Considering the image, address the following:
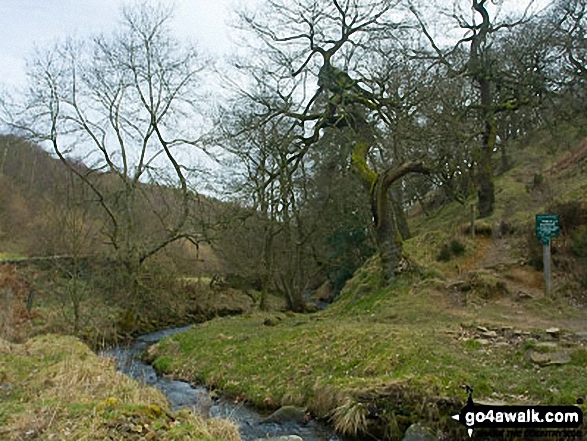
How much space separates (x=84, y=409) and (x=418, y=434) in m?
4.27

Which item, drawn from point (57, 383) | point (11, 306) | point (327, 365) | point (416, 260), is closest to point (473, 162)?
point (416, 260)

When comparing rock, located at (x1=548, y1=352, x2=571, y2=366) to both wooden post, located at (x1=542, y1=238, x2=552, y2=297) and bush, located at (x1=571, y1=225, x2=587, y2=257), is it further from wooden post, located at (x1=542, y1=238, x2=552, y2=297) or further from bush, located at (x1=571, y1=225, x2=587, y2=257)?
bush, located at (x1=571, y1=225, x2=587, y2=257)

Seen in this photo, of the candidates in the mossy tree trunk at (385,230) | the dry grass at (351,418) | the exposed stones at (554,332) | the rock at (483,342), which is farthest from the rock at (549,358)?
the mossy tree trunk at (385,230)

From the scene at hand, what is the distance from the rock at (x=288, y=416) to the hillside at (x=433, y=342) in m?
0.23

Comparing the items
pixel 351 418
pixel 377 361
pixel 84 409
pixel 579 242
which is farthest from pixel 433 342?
pixel 84 409

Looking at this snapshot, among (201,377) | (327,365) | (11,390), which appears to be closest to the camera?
(11,390)

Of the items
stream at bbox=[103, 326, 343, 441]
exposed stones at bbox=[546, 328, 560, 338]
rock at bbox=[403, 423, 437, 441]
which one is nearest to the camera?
rock at bbox=[403, 423, 437, 441]

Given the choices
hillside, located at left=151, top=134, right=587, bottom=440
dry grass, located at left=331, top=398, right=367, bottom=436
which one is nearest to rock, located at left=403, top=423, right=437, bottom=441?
hillside, located at left=151, top=134, right=587, bottom=440

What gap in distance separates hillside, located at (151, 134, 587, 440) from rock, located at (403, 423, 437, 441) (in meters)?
0.17

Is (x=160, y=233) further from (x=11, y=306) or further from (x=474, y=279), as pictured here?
(x=474, y=279)

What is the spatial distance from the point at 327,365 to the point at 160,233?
53.6 ft

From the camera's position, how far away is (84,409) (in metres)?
5.81

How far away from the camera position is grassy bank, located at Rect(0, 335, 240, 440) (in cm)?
526

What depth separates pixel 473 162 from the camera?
17.5 meters
